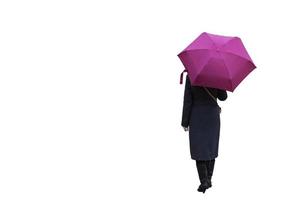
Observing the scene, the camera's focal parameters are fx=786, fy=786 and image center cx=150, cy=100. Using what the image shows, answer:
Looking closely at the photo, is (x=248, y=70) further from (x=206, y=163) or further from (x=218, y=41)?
(x=206, y=163)

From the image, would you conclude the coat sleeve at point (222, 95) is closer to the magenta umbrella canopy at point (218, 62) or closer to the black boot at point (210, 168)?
the magenta umbrella canopy at point (218, 62)

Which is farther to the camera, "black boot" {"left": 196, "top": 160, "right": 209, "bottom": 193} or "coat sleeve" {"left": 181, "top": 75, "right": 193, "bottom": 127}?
"black boot" {"left": 196, "top": 160, "right": 209, "bottom": 193}

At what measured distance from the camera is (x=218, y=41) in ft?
30.5

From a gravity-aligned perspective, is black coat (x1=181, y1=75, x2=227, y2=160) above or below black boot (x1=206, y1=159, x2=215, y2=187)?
above

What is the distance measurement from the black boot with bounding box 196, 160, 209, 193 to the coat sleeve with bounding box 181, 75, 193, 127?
0.51 metres

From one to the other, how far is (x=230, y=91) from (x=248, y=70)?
348mm

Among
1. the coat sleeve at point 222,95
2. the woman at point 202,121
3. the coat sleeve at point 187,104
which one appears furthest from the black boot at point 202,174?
the coat sleeve at point 222,95

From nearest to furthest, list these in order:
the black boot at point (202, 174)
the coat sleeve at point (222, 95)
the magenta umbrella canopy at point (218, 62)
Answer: the magenta umbrella canopy at point (218, 62) → the coat sleeve at point (222, 95) → the black boot at point (202, 174)

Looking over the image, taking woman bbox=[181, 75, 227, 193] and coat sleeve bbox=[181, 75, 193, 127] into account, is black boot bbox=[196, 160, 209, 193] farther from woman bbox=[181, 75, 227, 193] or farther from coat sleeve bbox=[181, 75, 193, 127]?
coat sleeve bbox=[181, 75, 193, 127]

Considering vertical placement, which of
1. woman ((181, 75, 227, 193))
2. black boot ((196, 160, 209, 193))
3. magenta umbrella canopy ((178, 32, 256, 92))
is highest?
magenta umbrella canopy ((178, 32, 256, 92))

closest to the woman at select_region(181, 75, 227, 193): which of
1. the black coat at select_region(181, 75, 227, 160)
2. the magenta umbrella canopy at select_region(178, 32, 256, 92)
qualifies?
the black coat at select_region(181, 75, 227, 160)

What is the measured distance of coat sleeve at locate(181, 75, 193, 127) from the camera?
9578 mm

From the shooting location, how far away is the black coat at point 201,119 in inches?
378

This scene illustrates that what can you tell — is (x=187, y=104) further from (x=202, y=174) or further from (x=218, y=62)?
(x=202, y=174)
